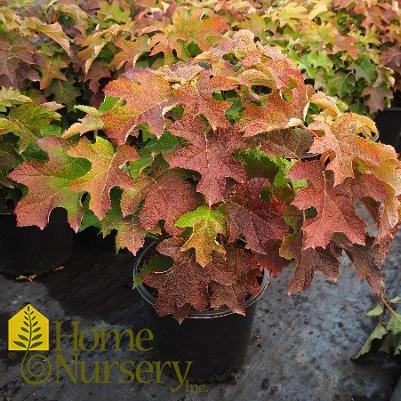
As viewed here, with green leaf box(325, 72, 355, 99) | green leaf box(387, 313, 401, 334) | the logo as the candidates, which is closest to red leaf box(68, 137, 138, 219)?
the logo

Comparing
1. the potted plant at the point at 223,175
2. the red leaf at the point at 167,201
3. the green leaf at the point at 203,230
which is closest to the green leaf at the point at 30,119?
the potted plant at the point at 223,175

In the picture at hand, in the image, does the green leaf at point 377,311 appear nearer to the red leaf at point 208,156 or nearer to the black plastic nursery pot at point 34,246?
the red leaf at point 208,156

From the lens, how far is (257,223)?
1.42m

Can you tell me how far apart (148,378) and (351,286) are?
44.3 inches

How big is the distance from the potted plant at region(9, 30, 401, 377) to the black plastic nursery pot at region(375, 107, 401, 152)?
2.13m

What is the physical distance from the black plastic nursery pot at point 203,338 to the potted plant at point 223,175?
25cm

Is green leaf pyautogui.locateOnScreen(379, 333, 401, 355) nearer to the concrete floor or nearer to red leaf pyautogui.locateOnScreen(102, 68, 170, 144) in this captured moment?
the concrete floor

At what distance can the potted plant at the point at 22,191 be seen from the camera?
1880 millimetres

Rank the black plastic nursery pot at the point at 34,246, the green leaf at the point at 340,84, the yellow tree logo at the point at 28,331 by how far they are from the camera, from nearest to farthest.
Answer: the yellow tree logo at the point at 28,331 < the black plastic nursery pot at the point at 34,246 < the green leaf at the point at 340,84

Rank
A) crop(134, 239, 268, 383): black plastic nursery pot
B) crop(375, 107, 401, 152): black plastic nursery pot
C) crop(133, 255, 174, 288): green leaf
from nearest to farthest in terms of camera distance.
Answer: crop(133, 255, 174, 288): green leaf → crop(134, 239, 268, 383): black plastic nursery pot → crop(375, 107, 401, 152): black plastic nursery pot

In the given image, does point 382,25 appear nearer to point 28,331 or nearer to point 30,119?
point 30,119

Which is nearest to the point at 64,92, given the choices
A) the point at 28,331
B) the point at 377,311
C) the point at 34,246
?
the point at 34,246

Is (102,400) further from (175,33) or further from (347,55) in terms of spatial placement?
(347,55)

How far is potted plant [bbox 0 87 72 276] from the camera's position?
1.88 m
